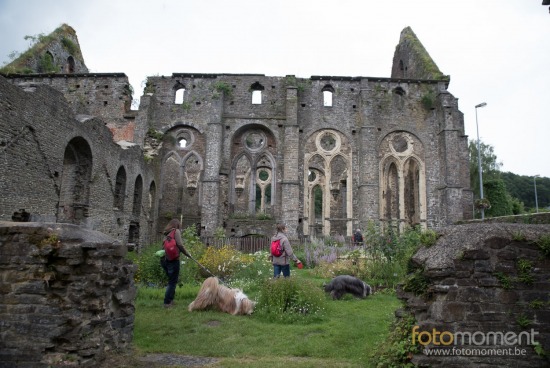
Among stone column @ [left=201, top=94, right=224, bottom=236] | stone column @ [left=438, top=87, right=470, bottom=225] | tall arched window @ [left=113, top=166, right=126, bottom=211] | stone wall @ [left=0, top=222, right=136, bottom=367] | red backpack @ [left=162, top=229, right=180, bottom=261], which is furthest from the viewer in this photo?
stone column @ [left=438, top=87, right=470, bottom=225]

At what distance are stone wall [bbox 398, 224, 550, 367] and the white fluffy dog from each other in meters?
3.66

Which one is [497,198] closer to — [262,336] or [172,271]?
[172,271]

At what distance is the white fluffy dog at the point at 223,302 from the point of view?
7.35 m

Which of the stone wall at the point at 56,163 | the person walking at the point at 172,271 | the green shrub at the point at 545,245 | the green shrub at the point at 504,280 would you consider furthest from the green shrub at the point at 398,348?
the stone wall at the point at 56,163

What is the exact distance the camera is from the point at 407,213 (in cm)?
2536

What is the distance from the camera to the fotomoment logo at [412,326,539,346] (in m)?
4.26

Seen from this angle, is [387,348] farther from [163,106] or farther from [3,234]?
[163,106]

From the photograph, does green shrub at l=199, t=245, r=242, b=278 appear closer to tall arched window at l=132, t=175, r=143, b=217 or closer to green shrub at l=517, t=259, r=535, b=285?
green shrub at l=517, t=259, r=535, b=285

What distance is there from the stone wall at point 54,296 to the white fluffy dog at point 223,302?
7.89ft

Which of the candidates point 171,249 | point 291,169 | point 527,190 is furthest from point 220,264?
point 527,190

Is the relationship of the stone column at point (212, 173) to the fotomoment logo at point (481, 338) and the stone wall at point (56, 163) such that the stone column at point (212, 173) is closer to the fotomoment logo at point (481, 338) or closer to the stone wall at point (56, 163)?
the stone wall at point (56, 163)

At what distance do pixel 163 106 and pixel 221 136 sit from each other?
423 centimetres

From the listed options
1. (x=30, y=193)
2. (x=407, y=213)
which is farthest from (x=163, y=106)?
(x=407, y=213)

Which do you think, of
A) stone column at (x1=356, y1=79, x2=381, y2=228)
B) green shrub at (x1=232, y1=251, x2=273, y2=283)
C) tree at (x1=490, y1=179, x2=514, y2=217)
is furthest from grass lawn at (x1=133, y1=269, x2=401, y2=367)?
tree at (x1=490, y1=179, x2=514, y2=217)
